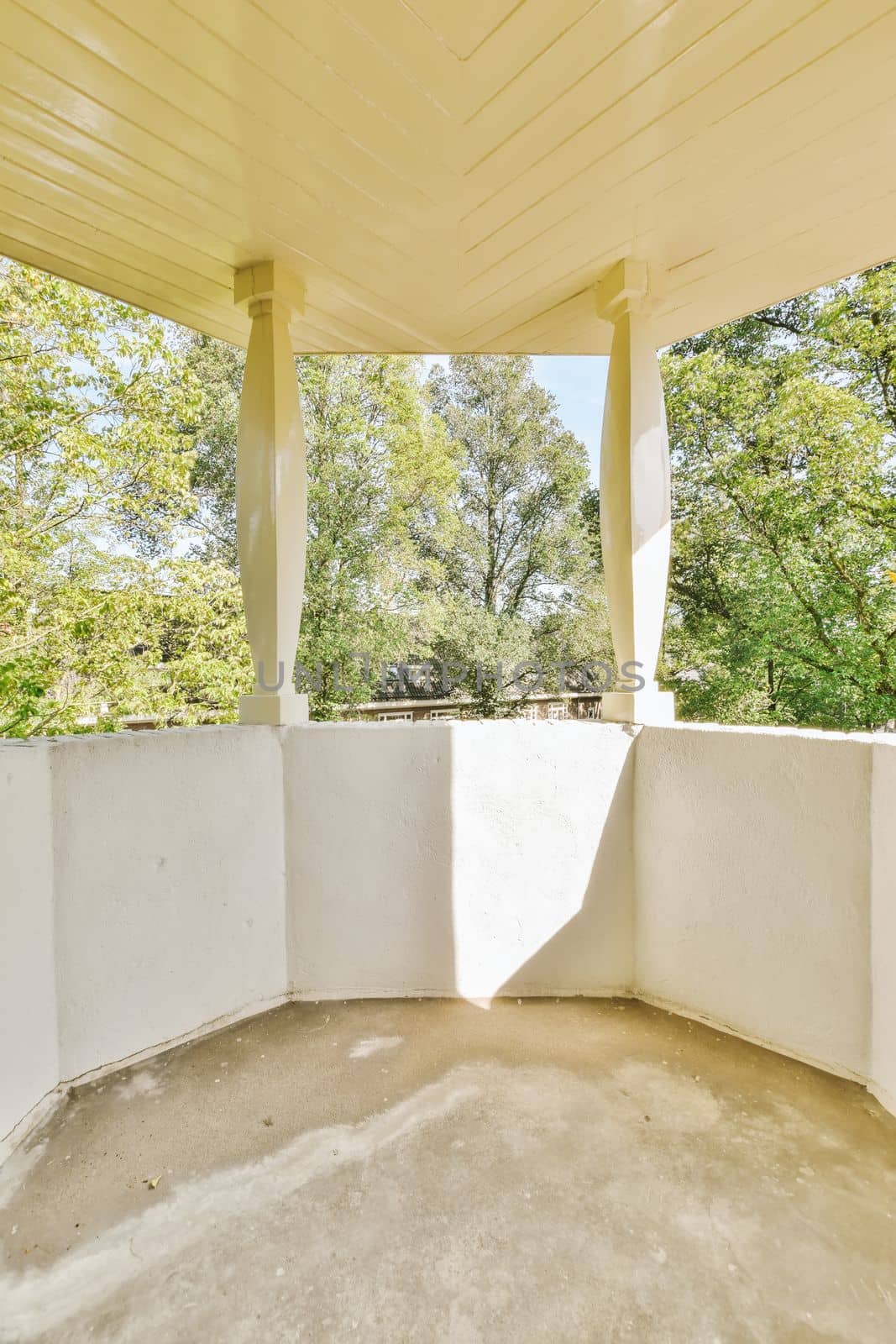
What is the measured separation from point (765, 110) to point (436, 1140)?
95.1 inches

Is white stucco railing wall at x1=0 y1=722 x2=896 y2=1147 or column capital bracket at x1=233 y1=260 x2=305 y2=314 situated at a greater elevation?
column capital bracket at x1=233 y1=260 x2=305 y2=314

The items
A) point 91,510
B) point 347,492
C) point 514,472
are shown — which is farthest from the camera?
point 514,472

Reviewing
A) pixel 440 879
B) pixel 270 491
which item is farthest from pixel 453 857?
pixel 270 491

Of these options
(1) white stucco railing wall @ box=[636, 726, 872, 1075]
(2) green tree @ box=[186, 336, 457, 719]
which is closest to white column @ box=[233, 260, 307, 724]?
(1) white stucco railing wall @ box=[636, 726, 872, 1075]

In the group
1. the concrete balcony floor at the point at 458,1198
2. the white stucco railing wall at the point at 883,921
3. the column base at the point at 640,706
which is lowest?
the concrete balcony floor at the point at 458,1198

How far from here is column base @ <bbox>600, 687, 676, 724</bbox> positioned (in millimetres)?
2043

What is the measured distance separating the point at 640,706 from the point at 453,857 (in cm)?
78

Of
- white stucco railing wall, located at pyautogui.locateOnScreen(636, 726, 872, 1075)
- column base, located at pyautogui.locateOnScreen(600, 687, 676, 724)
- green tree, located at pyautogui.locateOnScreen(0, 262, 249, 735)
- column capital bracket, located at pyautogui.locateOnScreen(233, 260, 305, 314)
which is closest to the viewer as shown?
white stucco railing wall, located at pyautogui.locateOnScreen(636, 726, 872, 1075)

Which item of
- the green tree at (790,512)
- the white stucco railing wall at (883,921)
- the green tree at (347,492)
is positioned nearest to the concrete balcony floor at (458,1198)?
the white stucco railing wall at (883,921)

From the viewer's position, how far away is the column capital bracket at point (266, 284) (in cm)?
192

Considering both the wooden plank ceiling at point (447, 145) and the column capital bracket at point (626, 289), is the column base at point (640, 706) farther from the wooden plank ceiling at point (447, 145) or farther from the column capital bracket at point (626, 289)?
the wooden plank ceiling at point (447, 145)

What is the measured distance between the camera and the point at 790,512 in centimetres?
790

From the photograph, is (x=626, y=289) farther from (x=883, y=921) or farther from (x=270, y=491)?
(x=883, y=921)

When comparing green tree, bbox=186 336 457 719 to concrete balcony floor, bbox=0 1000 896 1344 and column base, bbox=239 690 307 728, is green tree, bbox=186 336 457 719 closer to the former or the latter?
column base, bbox=239 690 307 728
